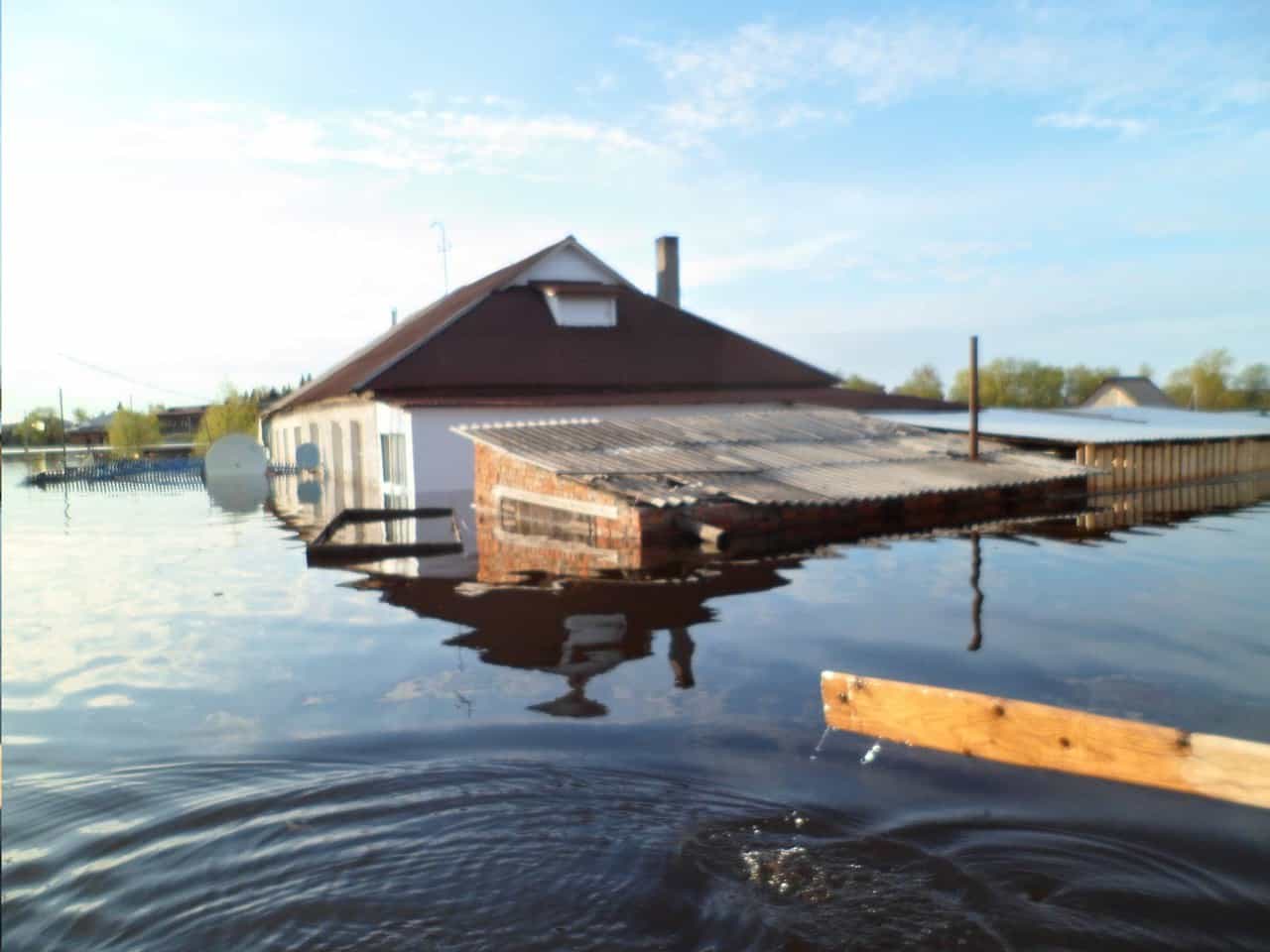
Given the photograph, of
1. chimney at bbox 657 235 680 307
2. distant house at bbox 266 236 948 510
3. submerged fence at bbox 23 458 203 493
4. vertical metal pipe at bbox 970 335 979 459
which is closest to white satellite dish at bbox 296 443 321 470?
distant house at bbox 266 236 948 510

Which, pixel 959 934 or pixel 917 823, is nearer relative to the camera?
pixel 959 934

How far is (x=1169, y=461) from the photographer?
86.7ft

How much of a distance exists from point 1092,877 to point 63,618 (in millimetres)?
10810

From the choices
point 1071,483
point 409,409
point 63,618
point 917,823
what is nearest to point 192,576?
point 63,618

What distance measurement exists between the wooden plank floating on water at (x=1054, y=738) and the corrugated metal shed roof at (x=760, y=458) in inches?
381

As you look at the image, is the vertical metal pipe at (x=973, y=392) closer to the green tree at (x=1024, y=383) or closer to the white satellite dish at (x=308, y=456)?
the white satellite dish at (x=308, y=456)

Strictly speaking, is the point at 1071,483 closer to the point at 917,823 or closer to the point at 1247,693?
the point at 1247,693

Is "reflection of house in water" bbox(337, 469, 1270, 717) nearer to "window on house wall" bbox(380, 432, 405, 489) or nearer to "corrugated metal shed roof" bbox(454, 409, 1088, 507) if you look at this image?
"corrugated metal shed roof" bbox(454, 409, 1088, 507)

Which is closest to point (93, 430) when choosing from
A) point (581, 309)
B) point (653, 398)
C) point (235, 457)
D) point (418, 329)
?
point (235, 457)

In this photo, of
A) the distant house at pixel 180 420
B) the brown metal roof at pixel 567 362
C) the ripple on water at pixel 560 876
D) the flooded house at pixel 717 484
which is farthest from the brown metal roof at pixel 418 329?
the distant house at pixel 180 420

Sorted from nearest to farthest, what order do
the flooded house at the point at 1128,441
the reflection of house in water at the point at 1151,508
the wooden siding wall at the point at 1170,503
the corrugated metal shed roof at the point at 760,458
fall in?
the corrugated metal shed roof at the point at 760,458, the reflection of house in water at the point at 1151,508, the wooden siding wall at the point at 1170,503, the flooded house at the point at 1128,441

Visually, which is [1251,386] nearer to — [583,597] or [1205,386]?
[1205,386]

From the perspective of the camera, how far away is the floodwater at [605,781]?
4.37 meters

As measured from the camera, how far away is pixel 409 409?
76.0 feet
